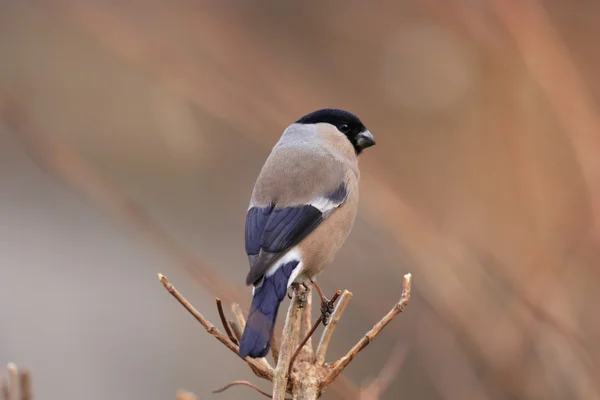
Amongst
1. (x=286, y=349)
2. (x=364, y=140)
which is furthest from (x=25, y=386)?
(x=364, y=140)

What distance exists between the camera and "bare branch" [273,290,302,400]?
1.41m

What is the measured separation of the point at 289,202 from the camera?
88.4 inches

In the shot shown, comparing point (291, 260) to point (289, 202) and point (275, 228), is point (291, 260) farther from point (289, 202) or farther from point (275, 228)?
point (289, 202)

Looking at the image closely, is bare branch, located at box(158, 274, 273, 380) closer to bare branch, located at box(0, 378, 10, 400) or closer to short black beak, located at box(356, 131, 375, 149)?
bare branch, located at box(0, 378, 10, 400)

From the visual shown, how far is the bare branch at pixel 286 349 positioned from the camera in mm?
1410

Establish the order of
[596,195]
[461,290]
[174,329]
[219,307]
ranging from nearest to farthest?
1. [219,307]
2. [596,195]
3. [461,290]
4. [174,329]

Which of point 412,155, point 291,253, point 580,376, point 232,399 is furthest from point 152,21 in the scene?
point 580,376

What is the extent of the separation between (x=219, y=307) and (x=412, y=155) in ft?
13.6

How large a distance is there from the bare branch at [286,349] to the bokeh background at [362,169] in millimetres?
240

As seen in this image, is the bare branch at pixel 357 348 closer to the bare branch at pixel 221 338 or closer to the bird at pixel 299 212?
the bare branch at pixel 221 338

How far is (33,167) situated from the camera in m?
6.14

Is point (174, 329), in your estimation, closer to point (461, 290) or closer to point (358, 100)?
point (358, 100)

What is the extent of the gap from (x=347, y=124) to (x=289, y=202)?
0.53 m

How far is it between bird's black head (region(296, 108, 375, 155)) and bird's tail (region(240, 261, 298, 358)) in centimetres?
68
